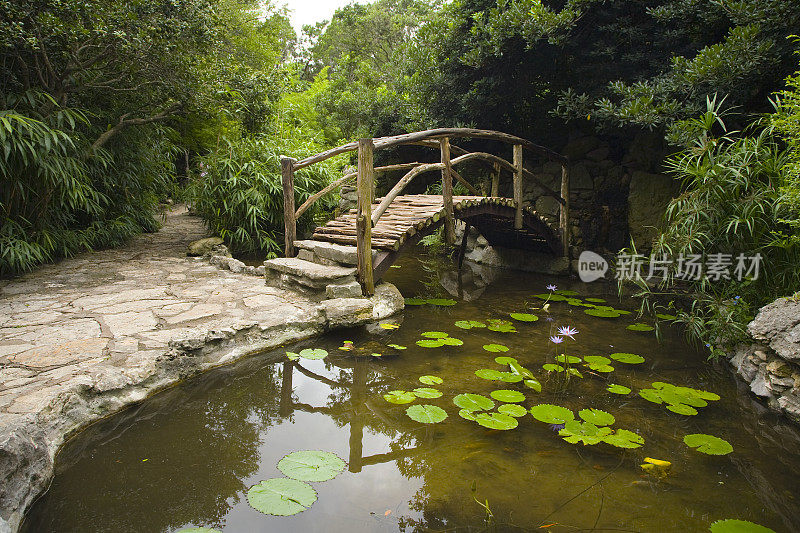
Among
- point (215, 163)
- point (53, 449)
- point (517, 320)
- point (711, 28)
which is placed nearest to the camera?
point (53, 449)

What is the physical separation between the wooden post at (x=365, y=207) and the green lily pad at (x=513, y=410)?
182 centimetres

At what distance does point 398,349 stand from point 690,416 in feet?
6.07

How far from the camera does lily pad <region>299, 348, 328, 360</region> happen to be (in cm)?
309

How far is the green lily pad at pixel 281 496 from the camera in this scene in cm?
170

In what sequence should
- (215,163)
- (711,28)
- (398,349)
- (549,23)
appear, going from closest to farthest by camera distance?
(398,349)
(711,28)
(549,23)
(215,163)

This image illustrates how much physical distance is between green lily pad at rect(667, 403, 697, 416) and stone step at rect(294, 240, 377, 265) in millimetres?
2519

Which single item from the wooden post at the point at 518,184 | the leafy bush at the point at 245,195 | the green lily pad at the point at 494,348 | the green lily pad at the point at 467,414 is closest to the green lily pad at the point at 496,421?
the green lily pad at the point at 467,414

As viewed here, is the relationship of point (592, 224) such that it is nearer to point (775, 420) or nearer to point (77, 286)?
point (775, 420)

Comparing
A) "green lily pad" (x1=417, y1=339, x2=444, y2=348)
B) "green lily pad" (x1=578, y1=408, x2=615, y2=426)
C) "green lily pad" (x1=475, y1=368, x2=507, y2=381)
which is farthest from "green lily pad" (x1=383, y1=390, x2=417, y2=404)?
"green lily pad" (x1=578, y1=408, x2=615, y2=426)

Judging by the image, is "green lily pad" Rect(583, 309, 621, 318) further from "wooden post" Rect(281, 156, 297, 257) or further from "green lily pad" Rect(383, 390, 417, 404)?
"wooden post" Rect(281, 156, 297, 257)

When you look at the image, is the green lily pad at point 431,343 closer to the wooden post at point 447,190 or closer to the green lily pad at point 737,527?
the wooden post at point 447,190

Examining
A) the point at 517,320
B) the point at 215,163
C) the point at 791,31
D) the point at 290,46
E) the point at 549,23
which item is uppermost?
the point at 290,46

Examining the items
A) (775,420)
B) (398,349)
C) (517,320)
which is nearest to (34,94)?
(398,349)

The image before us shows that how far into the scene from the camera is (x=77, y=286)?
13.0ft
